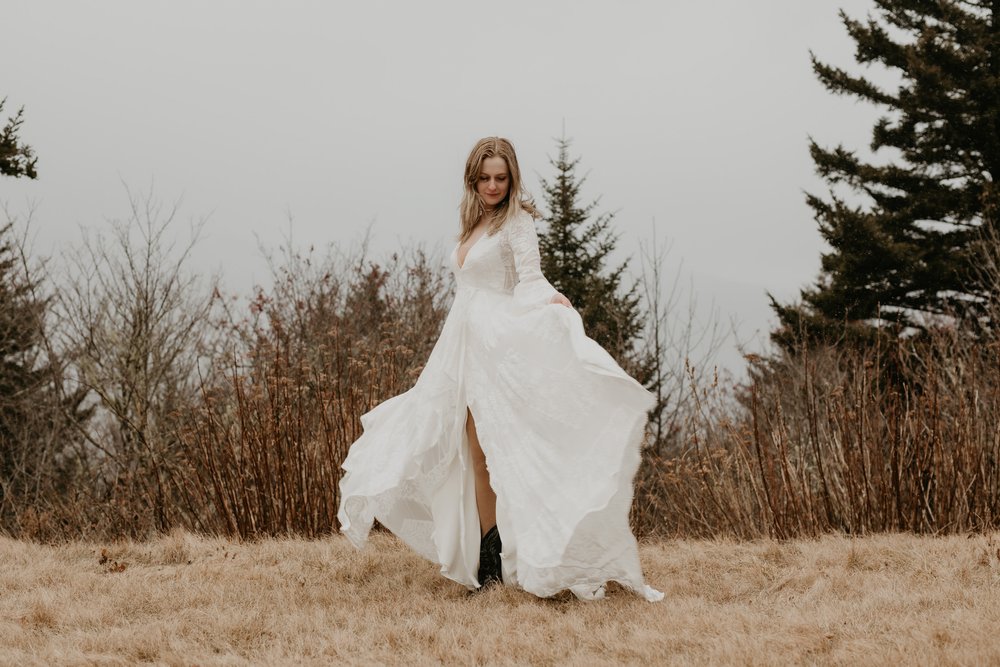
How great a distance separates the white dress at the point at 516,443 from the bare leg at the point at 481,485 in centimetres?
3

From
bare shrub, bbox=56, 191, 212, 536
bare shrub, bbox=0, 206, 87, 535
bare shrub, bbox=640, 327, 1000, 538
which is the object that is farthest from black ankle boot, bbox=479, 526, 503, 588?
bare shrub, bbox=0, 206, 87, 535

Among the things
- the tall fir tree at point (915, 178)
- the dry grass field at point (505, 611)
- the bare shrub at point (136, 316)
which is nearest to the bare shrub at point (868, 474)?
the dry grass field at point (505, 611)

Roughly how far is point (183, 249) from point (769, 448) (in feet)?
32.2

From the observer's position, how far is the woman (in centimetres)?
317

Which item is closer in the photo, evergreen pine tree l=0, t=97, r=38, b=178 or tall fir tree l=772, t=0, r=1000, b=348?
evergreen pine tree l=0, t=97, r=38, b=178

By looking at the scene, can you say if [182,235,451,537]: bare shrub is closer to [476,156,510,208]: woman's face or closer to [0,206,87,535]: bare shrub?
[476,156,510,208]: woman's face

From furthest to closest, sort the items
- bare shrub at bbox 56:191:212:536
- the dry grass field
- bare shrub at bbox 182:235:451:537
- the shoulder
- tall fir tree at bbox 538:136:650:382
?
1. tall fir tree at bbox 538:136:650:382
2. bare shrub at bbox 56:191:212:536
3. bare shrub at bbox 182:235:451:537
4. the shoulder
5. the dry grass field

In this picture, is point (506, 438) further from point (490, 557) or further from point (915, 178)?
point (915, 178)

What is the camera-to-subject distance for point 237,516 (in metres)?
5.30

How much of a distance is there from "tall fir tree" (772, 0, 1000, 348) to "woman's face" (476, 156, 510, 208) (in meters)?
14.1

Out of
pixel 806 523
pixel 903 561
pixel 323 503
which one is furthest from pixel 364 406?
pixel 903 561

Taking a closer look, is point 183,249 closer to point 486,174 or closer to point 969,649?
point 486,174

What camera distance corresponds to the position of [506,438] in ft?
11.1

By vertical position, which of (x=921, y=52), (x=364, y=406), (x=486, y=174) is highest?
(x=921, y=52)
